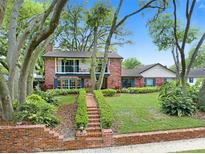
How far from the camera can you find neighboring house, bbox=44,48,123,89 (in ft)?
115

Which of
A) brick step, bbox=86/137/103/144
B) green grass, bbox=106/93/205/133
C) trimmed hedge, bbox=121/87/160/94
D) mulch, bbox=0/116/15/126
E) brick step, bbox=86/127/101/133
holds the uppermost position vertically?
trimmed hedge, bbox=121/87/160/94

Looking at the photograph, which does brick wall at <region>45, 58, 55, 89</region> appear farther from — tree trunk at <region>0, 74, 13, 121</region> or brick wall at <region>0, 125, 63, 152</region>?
brick wall at <region>0, 125, 63, 152</region>

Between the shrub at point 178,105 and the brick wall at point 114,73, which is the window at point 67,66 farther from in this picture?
the shrub at point 178,105

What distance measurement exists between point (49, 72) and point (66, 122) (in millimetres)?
22125

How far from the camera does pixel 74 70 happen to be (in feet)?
118

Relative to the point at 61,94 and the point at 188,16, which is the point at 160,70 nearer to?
the point at 61,94

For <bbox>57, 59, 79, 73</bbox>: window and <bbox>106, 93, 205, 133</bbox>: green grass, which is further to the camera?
<bbox>57, 59, 79, 73</bbox>: window

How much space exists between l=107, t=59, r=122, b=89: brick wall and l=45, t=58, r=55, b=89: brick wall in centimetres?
729

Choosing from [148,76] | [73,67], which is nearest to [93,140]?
[73,67]

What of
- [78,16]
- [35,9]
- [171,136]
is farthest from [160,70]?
[171,136]

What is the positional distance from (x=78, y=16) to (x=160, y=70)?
15061 mm

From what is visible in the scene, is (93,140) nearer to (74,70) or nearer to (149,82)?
(74,70)

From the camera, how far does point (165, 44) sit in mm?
33719

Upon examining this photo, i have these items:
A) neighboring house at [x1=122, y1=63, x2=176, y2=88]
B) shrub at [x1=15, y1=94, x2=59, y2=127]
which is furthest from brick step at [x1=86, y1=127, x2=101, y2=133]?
neighboring house at [x1=122, y1=63, x2=176, y2=88]
